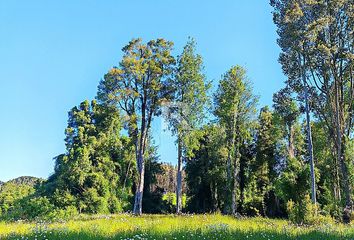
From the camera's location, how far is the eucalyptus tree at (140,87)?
89.9 feet

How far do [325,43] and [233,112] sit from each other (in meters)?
13.2

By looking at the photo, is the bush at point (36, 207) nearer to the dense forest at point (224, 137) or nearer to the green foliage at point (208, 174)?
the dense forest at point (224, 137)

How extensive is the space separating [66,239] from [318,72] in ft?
66.5

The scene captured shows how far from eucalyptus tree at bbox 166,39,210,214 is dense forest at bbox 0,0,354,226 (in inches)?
3.1

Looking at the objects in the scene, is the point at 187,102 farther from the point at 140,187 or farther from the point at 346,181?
the point at 346,181

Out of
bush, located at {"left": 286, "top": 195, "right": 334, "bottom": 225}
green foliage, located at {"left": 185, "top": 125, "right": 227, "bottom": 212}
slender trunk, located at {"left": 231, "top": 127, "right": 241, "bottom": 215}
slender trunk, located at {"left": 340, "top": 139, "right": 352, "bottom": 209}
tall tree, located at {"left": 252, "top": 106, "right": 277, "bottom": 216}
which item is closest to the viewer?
bush, located at {"left": 286, "top": 195, "right": 334, "bottom": 225}

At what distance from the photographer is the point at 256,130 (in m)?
40.8

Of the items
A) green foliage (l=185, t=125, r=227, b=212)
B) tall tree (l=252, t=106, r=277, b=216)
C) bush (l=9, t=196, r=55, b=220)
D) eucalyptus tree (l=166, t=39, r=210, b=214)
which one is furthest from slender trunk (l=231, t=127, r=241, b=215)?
bush (l=9, t=196, r=55, b=220)

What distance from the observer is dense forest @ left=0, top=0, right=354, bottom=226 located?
22.9 m

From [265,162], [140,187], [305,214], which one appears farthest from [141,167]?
[265,162]

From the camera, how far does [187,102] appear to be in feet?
95.2

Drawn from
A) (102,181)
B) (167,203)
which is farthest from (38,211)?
(167,203)

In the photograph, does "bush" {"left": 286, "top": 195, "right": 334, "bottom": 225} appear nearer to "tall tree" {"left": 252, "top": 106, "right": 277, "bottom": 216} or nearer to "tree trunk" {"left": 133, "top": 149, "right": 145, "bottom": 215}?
"tree trunk" {"left": 133, "top": 149, "right": 145, "bottom": 215}

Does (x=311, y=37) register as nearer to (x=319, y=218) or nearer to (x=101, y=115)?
(x=319, y=218)
